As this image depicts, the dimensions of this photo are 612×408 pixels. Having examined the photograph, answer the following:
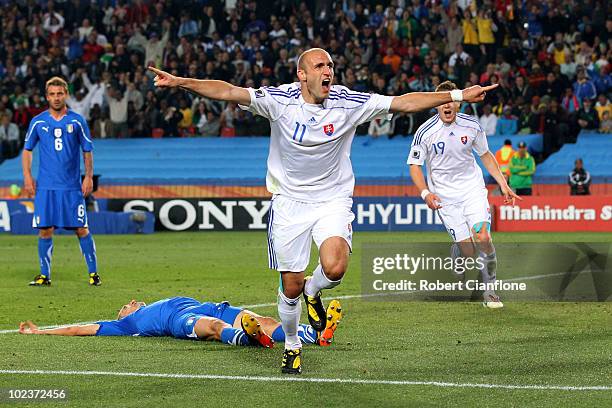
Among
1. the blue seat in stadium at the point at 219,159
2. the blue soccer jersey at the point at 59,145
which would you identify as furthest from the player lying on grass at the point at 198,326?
the blue seat in stadium at the point at 219,159

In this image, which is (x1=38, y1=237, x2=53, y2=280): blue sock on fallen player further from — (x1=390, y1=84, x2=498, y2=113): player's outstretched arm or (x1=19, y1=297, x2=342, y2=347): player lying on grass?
(x1=390, y1=84, x2=498, y2=113): player's outstretched arm

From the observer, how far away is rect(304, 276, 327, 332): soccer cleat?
29.6 feet

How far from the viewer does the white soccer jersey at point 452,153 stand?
40.8 feet

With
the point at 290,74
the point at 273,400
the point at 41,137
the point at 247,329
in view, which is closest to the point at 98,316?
the point at 247,329

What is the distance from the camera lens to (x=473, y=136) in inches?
487

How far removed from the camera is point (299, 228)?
8250mm

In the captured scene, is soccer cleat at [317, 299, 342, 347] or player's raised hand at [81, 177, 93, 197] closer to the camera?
soccer cleat at [317, 299, 342, 347]

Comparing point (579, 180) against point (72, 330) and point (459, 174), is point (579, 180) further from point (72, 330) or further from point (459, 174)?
point (72, 330)

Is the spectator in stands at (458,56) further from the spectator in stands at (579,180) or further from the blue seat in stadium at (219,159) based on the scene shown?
the spectator in stands at (579,180)

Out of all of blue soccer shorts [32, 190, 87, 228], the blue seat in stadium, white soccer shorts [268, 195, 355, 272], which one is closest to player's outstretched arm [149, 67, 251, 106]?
white soccer shorts [268, 195, 355, 272]

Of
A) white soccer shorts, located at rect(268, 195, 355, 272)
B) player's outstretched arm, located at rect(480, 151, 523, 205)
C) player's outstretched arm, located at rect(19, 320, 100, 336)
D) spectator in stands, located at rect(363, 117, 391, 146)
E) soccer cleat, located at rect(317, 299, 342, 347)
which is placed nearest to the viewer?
white soccer shorts, located at rect(268, 195, 355, 272)

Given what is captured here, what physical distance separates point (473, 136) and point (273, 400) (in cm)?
626

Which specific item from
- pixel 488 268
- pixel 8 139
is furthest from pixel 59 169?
pixel 8 139

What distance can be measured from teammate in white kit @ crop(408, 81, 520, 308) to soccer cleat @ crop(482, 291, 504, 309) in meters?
0.36
